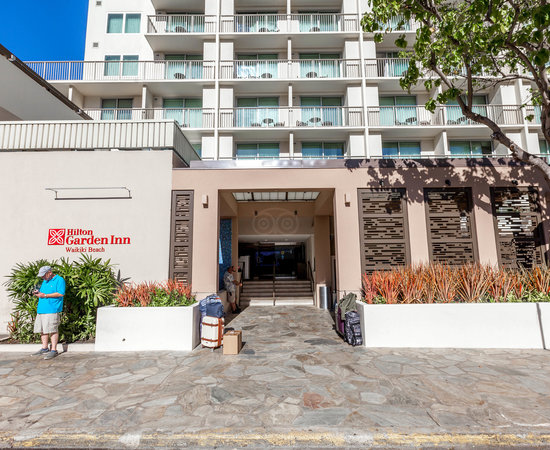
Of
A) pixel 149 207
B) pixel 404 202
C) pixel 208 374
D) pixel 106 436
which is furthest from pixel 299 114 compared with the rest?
pixel 106 436

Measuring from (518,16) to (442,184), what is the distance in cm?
378

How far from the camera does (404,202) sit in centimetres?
834

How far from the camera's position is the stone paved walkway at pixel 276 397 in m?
3.17

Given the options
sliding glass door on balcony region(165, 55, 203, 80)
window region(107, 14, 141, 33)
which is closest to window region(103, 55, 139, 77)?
sliding glass door on balcony region(165, 55, 203, 80)

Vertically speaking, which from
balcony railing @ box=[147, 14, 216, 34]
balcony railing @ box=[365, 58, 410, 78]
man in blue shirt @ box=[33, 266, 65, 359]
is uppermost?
balcony railing @ box=[147, 14, 216, 34]

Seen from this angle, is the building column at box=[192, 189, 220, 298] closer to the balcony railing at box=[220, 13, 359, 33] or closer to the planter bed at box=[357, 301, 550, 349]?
the planter bed at box=[357, 301, 550, 349]

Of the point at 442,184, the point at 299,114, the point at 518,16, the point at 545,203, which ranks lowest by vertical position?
the point at 545,203

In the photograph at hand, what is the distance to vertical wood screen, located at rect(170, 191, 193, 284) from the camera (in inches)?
316

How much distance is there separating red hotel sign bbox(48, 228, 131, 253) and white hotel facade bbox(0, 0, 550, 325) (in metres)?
0.13

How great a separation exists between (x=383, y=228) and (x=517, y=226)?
351 cm

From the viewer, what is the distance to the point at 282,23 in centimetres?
1775

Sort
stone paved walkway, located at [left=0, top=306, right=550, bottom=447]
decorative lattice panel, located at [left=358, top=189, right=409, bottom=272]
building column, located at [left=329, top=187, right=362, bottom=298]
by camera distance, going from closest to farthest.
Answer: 1. stone paved walkway, located at [left=0, top=306, right=550, bottom=447]
2. building column, located at [left=329, top=187, right=362, bottom=298]
3. decorative lattice panel, located at [left=358, top=189, right=409, bottom=272]

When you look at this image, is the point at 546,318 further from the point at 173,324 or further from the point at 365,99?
the point at 365,99

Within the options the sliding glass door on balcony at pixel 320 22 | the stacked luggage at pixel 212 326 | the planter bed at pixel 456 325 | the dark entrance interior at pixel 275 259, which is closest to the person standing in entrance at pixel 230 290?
the stacked luggage at pixel 212 326
